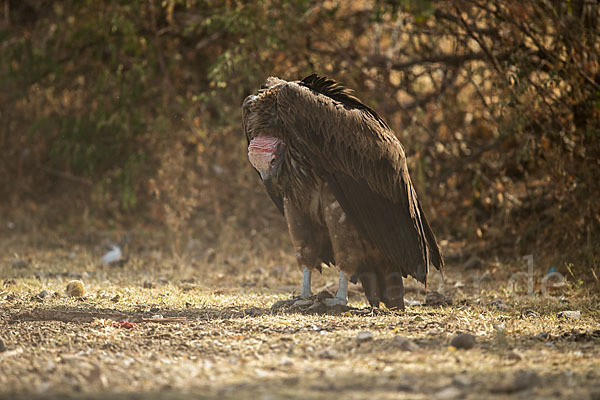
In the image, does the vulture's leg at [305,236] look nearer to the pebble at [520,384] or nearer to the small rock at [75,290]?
the small rock at [75,290]

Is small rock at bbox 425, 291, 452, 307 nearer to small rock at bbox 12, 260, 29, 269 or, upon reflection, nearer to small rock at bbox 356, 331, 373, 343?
small rock at bbox 356, 331, 373, 343

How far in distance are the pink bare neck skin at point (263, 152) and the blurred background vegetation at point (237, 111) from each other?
8.38 ft

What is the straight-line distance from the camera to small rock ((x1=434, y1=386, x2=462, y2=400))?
252 cm

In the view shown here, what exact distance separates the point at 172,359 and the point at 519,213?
4.72 m

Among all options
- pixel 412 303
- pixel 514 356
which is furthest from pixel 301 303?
pixel 514 356

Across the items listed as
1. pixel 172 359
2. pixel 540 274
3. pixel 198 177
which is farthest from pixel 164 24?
pixel 172 359

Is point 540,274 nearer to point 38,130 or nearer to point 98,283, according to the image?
point 98,283

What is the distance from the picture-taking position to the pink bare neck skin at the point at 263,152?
14.5 feet

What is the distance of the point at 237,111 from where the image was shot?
25.5ft

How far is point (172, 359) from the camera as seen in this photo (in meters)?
3.17

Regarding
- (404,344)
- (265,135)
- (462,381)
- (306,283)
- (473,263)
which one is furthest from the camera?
(473,263)

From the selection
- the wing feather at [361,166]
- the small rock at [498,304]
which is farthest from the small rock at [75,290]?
the small rock at [498,304]

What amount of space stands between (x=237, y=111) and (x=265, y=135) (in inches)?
130

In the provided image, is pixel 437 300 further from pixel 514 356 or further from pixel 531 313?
pixel 514 356
